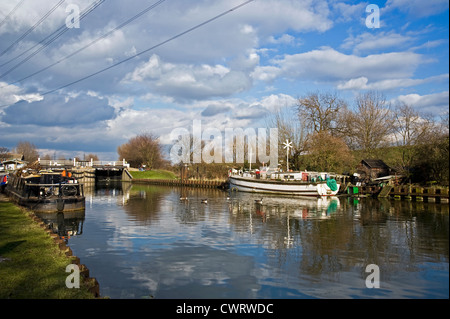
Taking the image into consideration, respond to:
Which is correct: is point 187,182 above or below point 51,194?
below

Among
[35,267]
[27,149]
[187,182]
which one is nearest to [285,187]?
[187,182]

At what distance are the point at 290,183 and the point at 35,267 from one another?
39.6 metres

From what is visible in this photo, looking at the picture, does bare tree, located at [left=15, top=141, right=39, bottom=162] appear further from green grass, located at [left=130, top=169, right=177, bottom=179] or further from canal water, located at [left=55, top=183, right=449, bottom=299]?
canal water, located at [left=55, top=183, right=449, bottom=299]

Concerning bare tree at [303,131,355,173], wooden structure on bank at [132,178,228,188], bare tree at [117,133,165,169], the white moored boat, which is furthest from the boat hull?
bare tree at [117,133,165,169]

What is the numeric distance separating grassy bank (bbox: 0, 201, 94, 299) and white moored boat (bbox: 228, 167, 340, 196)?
35404mm

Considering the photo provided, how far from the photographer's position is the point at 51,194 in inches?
1218

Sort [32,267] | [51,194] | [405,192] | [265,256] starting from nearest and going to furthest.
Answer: [32,267], [265,256], [51,194], [405,192]

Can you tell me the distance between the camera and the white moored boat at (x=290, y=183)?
1815 inches

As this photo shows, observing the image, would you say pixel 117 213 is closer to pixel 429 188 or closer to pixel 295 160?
pixel 429 188

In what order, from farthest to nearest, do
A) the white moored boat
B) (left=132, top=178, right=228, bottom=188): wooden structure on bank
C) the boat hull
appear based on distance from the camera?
(left=132, top=178, right=228, bottom=188): wooden structure on bank
the white moored boat
the boat hull

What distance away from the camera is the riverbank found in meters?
8.76

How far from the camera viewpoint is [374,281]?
450 inches

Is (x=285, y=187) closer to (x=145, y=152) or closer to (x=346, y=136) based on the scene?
(x=346, y=136)
